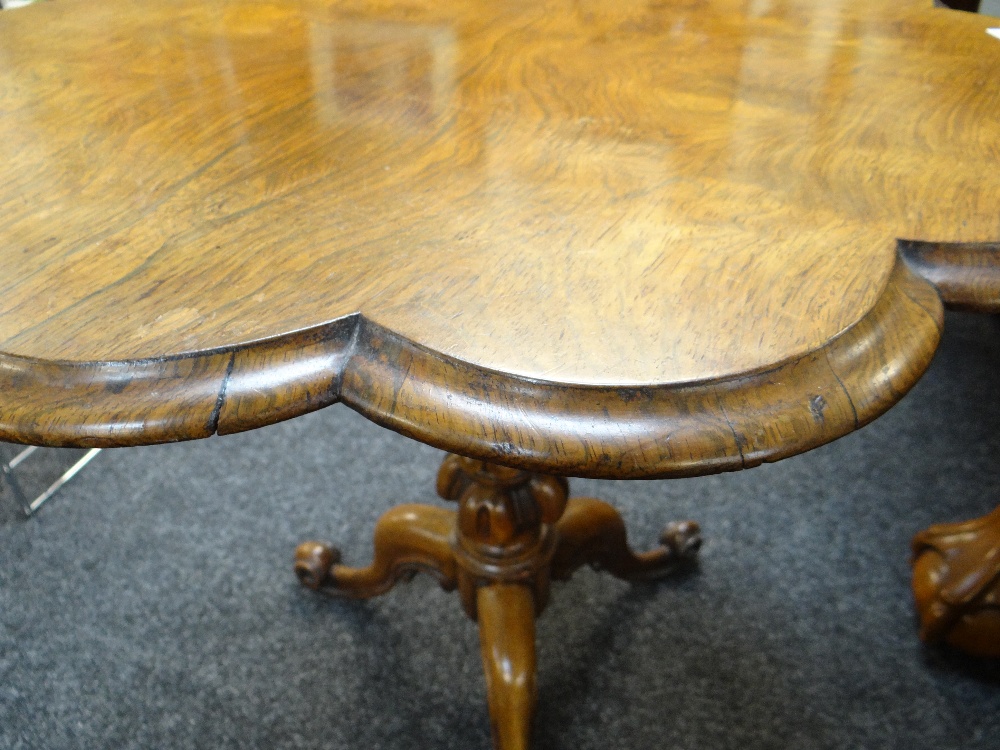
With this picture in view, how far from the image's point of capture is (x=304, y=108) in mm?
604

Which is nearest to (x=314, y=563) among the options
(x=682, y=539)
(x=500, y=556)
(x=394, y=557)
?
(x=394, y=557)

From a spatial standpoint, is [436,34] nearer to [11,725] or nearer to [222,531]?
[222,531]

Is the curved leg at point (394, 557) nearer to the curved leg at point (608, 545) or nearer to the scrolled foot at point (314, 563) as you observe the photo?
the scrolled foot at point (314, 563)

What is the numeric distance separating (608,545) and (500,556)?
0.53ft

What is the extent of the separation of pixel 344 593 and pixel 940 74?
774 millimetres

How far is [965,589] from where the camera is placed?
88 cm

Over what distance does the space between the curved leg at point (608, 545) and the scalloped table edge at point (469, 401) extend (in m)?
0.51

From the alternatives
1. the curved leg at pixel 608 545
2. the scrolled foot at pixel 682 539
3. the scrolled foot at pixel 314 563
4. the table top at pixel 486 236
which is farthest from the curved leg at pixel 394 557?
the table top at pixel 486 236

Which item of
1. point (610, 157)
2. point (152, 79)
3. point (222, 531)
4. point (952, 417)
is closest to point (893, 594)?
point (952, 417)

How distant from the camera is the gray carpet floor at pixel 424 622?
846mm

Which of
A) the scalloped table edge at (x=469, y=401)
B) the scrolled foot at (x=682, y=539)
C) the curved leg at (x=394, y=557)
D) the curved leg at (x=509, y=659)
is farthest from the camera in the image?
the scrolled foot at (x=682, y=539)

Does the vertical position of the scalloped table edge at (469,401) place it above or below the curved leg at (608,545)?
above

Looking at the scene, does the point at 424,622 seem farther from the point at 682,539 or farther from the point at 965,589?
the point at 965,589

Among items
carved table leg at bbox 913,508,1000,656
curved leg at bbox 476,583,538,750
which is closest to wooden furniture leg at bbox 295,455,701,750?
curved leg at bbox 476,583,538,750
